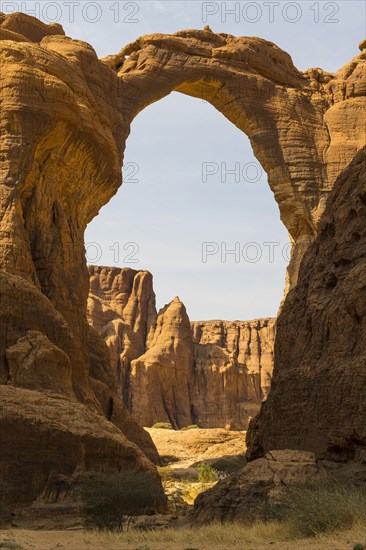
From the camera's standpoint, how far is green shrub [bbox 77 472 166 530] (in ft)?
48.8

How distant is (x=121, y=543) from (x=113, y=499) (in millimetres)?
2847

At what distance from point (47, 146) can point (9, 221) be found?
13.0 ft

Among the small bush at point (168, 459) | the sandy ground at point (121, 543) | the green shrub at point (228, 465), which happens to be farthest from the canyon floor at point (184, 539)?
the small bush at point (168, 459)

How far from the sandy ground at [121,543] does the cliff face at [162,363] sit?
53.6 metres

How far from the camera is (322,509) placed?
9984mm

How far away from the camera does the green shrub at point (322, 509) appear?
9.87 m

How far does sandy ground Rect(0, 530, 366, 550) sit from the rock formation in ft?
7.12

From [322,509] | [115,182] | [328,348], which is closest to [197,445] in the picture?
[115,182]

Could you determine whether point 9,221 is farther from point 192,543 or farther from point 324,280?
point 192,543

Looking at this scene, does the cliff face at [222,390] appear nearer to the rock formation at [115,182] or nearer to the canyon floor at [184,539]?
the rock formation at [115,182]

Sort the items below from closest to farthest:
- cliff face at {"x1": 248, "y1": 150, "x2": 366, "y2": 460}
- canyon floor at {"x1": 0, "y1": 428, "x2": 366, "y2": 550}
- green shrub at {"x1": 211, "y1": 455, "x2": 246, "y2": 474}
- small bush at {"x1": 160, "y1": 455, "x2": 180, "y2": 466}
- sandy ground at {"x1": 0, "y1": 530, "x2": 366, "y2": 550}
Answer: sandy ground at {"x1": 0, "y1": 530, "x2": 366, "y2": 550} → canyon floor at {"x1": 0, "y1": 428, "x2": 366, "y2": 550} → cliff face at {"x1": 248, "y1": 150, "x2": 366, "y2": 460} → green shrub at {"x1": 211, "y1": 455, "x2": 246, "y2": 474} → small bush at {"x1": 160, "y1": 455, "x2": 180, "y2": 466}

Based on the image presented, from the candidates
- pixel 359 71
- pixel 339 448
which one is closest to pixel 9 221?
pixel 339 448

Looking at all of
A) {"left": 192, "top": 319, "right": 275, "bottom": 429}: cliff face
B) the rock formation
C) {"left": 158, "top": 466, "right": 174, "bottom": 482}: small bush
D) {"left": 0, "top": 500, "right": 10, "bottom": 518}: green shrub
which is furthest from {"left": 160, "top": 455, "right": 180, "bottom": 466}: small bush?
{"left": 192, "top": 319, "right": 275, "bottom": 429}: cliff face

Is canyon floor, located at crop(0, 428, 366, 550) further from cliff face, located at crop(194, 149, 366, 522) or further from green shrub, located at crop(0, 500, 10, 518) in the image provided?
cliff face, located at crop(194, 149, 366, 522)
